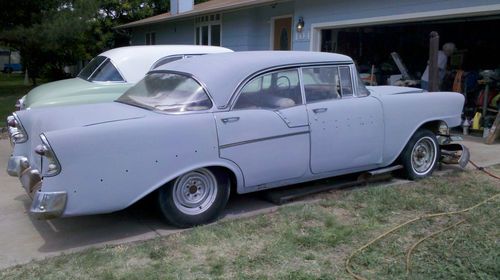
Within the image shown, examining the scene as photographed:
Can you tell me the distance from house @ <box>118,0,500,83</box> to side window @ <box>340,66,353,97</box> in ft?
16.6

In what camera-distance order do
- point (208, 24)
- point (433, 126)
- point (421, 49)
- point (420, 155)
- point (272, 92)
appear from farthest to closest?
point (208, 24)
point (421, 49)
point (433, 126)
point (420, 155)
point (272, 92)

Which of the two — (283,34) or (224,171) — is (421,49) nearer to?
(283,34)

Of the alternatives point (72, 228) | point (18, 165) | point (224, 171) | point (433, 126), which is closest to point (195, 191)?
point (224, 171)

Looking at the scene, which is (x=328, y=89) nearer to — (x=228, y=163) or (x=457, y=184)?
(x=228, y=163)

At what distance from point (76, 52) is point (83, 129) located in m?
20.3

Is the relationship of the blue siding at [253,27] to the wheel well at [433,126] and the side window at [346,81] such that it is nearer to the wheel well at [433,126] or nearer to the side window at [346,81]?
the wheel well at [433,126]

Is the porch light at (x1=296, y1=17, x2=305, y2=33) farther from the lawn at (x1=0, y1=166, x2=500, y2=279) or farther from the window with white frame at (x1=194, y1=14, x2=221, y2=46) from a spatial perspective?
the lawn at (x1=0, y1=166, x2=500, y2=279)

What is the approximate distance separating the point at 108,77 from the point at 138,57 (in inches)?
23.5

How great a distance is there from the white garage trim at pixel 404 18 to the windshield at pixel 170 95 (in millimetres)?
6170

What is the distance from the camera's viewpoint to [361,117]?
18.4ft

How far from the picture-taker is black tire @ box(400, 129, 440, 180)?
20.4 ft

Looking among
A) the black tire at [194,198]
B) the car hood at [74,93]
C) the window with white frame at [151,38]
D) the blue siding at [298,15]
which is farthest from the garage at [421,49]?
the window with white frame at [151,38]

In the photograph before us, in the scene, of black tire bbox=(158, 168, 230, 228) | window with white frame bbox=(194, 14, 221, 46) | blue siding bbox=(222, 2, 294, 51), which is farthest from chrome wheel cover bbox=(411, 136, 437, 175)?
window with white frame bbox=(194, 14, 221, 46)

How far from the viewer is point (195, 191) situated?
4734 millimetres
